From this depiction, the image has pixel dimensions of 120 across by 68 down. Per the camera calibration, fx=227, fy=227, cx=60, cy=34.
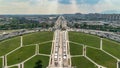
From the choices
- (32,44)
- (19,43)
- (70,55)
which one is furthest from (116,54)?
(19,43)

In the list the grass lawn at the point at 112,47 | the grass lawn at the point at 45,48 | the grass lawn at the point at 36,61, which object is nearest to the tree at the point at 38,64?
the grass lawn at the point at 36,61

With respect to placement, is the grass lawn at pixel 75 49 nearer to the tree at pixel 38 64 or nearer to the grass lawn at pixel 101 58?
the grass lawn at pixel 101 58

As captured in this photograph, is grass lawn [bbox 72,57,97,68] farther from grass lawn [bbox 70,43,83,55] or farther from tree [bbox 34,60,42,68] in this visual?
tree [bbox 34,60,42,68]

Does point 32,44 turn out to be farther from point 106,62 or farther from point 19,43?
point 106,62

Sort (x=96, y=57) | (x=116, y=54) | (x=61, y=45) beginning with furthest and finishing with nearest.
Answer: (x=61, y=45) → (x=116, y=54) → (x=96, y=57)

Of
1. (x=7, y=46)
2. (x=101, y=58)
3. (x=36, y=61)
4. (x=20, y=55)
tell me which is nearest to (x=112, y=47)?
(x=101, y=58)

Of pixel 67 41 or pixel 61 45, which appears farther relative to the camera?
pixel 67 41

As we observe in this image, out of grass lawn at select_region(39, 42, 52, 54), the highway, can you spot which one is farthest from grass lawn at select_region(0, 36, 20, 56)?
the highway
